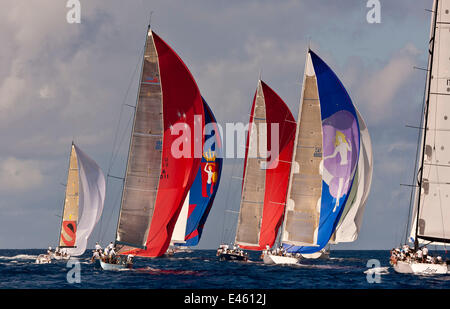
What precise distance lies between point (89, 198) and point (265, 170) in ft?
50.0

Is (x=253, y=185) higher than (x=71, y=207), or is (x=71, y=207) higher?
(x=253, y=185)

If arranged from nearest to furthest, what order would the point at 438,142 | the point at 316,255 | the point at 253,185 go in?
1. the point at 438,142
2. the point at 253,185
3. the point at 316,255

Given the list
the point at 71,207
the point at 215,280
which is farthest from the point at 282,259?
the point at 71,207

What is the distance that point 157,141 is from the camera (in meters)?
36.8

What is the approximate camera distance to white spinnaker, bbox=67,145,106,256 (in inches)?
2362

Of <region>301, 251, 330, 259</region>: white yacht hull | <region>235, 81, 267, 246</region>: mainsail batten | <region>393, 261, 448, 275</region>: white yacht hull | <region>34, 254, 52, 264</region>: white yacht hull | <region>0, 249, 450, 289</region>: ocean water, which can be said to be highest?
<region>235, 81, 267, 246</region>: mainsail batten

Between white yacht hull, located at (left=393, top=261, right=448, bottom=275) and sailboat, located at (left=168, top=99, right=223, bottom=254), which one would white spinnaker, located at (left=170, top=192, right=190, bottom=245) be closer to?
sailboat, located at (left=168, top=99, right=223, bottom=254)

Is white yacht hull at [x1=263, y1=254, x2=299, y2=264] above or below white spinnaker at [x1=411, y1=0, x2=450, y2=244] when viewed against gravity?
below

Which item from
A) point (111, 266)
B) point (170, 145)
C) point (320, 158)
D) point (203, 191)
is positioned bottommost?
point (111, 266)

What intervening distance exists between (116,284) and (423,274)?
1733 cm

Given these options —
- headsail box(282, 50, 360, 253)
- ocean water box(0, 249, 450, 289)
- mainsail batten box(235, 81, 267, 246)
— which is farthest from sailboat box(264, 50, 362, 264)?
mainsail batten box(235, 81, 267, 246)

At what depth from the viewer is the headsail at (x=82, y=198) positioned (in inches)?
2363

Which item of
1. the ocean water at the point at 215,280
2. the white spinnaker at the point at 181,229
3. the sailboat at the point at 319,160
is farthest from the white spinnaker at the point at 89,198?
the sailboat at the point at 319,160

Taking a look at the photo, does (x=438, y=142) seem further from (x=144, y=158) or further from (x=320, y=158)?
(x=144, y=158)
